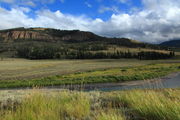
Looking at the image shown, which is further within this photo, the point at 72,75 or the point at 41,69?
the point at 41,69

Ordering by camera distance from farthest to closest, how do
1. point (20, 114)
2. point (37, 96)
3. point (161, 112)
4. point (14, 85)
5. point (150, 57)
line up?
point (150, 57) → point (14, 85) → point (37, 96) → point (20, 114) → point (161, 112)

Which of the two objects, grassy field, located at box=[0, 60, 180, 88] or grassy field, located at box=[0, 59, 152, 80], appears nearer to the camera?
grassy field, located at box=[0, 60, 180, 88]

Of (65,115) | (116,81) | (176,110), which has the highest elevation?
(176,110)

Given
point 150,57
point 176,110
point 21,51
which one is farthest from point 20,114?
point 21,51

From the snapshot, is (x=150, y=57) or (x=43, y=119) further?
(x=150, y=57)

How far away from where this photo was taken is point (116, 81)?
4203 cm

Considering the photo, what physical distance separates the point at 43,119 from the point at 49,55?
418 feet

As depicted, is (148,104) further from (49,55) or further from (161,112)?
(49,55)

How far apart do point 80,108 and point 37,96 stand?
1.36 m

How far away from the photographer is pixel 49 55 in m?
129

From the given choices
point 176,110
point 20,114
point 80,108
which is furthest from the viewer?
point 80,108

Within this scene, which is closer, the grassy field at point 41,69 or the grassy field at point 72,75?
the grassy field at point 72,75

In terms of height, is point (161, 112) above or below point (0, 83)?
above

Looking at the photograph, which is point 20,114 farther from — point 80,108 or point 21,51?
point 21,51
